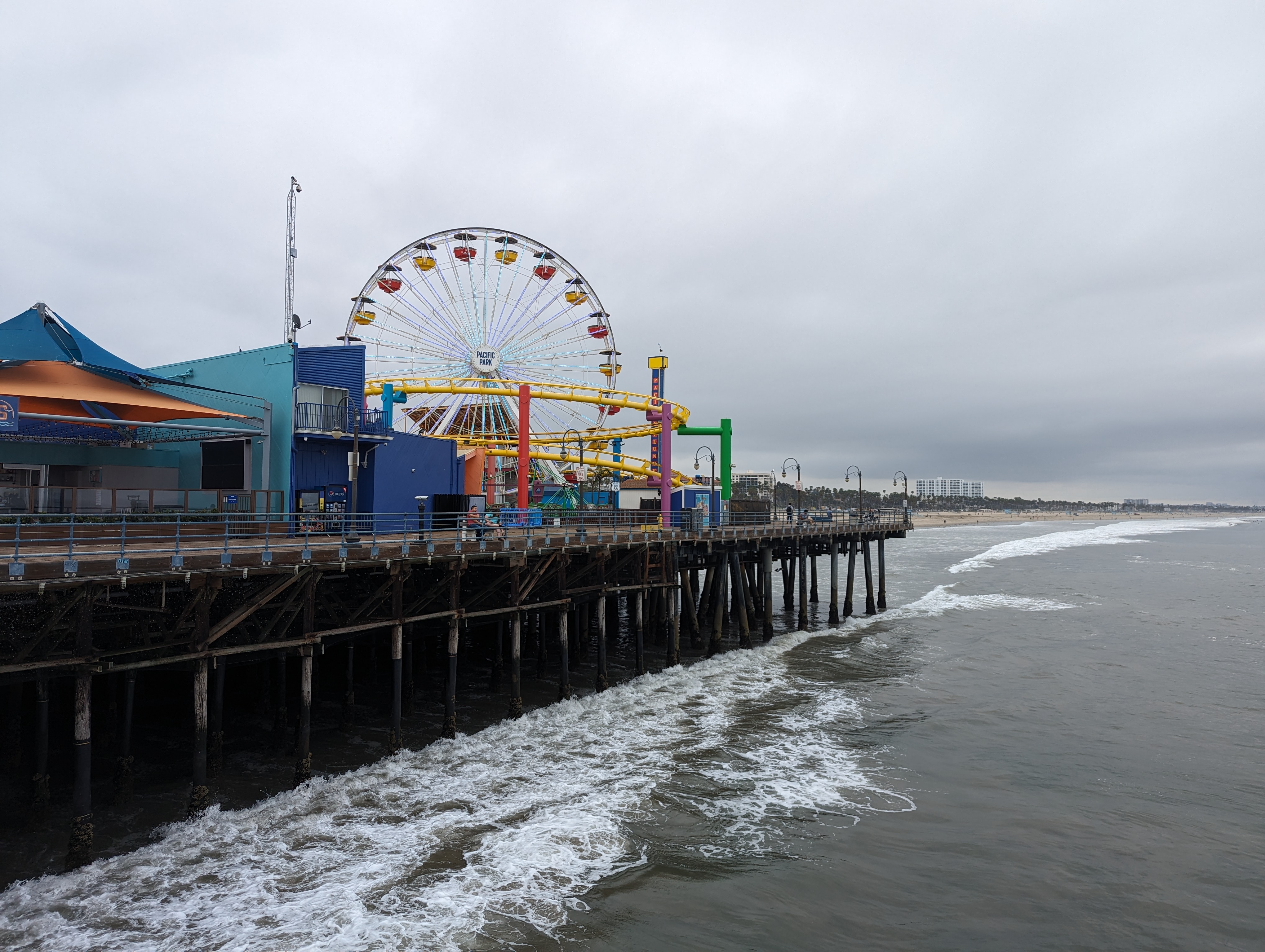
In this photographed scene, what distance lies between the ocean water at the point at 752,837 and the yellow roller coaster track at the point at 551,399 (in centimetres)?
1674

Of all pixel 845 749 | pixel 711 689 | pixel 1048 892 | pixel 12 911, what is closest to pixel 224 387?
pixel 12 911

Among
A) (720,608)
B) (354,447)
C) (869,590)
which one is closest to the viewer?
(354,447)

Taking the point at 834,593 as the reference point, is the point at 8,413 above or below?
above

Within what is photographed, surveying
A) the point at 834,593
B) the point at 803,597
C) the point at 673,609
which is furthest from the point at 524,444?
the point at 834,593

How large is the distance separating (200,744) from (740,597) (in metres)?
22.6

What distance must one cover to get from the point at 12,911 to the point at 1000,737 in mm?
21124

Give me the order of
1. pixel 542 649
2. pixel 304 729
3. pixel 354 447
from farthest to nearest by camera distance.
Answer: pixel 542 649 → pixel 354 447 → pixel 304 729

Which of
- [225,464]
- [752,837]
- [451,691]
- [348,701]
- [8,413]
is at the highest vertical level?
[8,413]

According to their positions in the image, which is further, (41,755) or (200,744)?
(41,755)

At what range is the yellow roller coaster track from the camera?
35.8 metres

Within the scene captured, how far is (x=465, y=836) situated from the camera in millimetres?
13375

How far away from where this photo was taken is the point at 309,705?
1533 centimetres

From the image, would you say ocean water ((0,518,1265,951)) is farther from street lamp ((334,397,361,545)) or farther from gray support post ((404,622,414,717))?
street lamp ((334,397,361,545))

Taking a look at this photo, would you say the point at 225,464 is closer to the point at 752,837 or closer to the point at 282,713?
the point at 282,713
